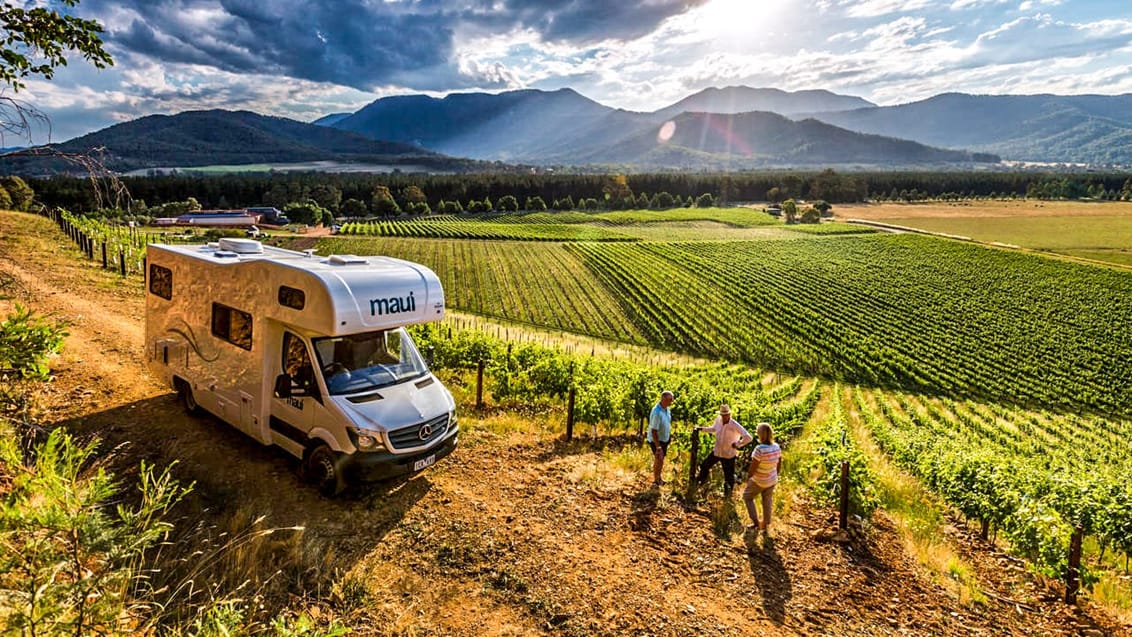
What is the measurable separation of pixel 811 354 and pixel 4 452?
1640 inches

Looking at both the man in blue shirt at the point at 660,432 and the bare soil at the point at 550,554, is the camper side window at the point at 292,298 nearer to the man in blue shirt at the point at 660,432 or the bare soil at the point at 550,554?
the bare soil at the point at 550,554

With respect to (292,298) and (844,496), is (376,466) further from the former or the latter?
(844,496)

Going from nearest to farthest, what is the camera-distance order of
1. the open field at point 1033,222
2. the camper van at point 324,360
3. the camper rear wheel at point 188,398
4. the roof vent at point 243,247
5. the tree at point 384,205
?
the camper van at point 324,360 → the roof vent at point 243,247 → the camper rear wheel at point 188,398 → the open field at point 1033,222 → the tree at point 384,205

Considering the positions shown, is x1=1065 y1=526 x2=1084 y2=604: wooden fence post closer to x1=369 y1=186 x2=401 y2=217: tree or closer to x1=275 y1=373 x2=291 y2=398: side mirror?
x1=275 y1=373 x2=291 y2=398: side mirror

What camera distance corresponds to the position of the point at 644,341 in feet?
137

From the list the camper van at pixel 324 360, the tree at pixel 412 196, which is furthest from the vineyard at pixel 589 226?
the camper van at pixel 324 360

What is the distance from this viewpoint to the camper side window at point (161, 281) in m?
12.4

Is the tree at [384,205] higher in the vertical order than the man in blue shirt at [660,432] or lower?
higher

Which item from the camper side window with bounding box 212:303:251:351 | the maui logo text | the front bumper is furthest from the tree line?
the front bumper

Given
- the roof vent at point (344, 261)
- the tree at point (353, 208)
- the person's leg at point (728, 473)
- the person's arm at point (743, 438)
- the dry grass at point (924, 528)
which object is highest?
the tree at point (353, 208)

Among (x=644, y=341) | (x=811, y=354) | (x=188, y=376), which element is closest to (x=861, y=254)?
(x=811, y=354)

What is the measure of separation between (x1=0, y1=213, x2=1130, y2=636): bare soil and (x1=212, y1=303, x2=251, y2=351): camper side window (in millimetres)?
2089

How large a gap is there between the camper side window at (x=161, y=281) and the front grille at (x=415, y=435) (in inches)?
262

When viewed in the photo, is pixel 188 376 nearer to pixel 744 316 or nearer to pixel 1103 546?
pixel 1103 546
